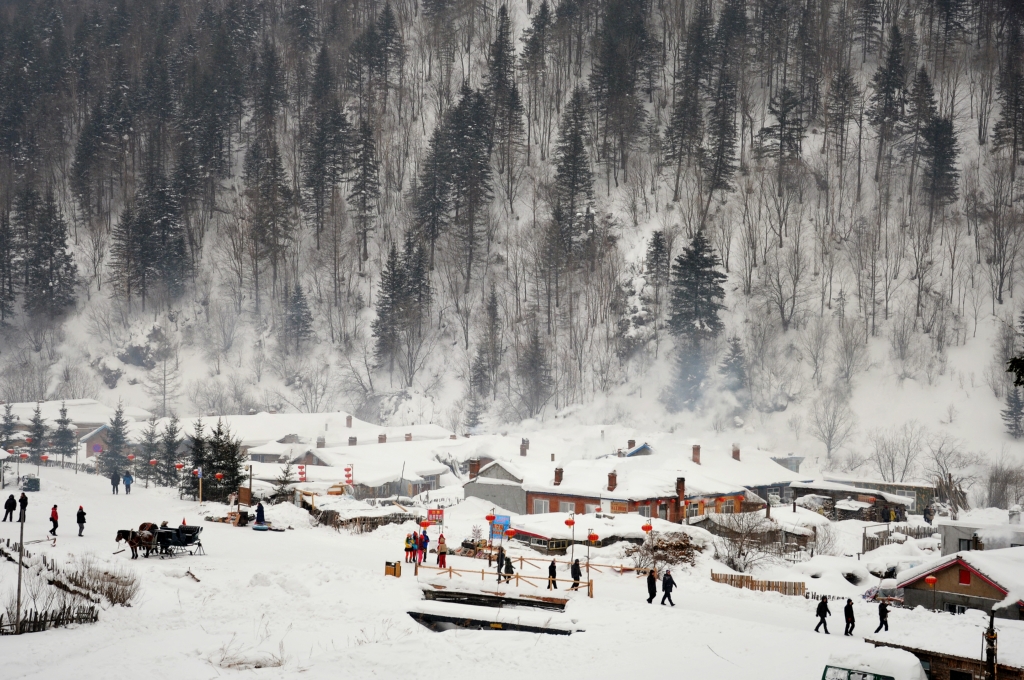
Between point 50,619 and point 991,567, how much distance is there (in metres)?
32.4

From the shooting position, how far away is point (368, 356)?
90.0m

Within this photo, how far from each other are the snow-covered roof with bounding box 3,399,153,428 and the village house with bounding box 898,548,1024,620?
67.0 m

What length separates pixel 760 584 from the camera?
107 feet

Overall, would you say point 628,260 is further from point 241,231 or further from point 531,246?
point 241,231

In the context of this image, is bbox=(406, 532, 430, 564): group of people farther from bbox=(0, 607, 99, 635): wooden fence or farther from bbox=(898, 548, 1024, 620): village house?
bbox=(898, 548, 1024, 620): village house

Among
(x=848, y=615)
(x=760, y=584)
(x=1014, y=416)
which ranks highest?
(x=1014, y=416)

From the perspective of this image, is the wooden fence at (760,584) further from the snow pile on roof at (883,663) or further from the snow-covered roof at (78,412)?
the snow-covered roof at (78,412)

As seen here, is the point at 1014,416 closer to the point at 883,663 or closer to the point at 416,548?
the point at 416,548

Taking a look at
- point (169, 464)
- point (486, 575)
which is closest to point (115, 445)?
point (169, 464)

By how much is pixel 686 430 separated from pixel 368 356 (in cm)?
3441

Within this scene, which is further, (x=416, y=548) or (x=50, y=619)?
(x=416, y=548)

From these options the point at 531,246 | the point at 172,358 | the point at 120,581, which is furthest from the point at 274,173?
the point at 120,581

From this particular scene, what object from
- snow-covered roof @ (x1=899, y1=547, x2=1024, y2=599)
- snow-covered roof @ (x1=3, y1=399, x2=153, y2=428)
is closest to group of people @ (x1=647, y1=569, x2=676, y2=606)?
snow-covered roof @ (x1=899, y1=547, x2=1024, y2=599)

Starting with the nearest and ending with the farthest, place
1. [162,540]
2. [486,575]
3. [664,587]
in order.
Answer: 1. [664,587]
2. [162,540]
3. [486,575]
